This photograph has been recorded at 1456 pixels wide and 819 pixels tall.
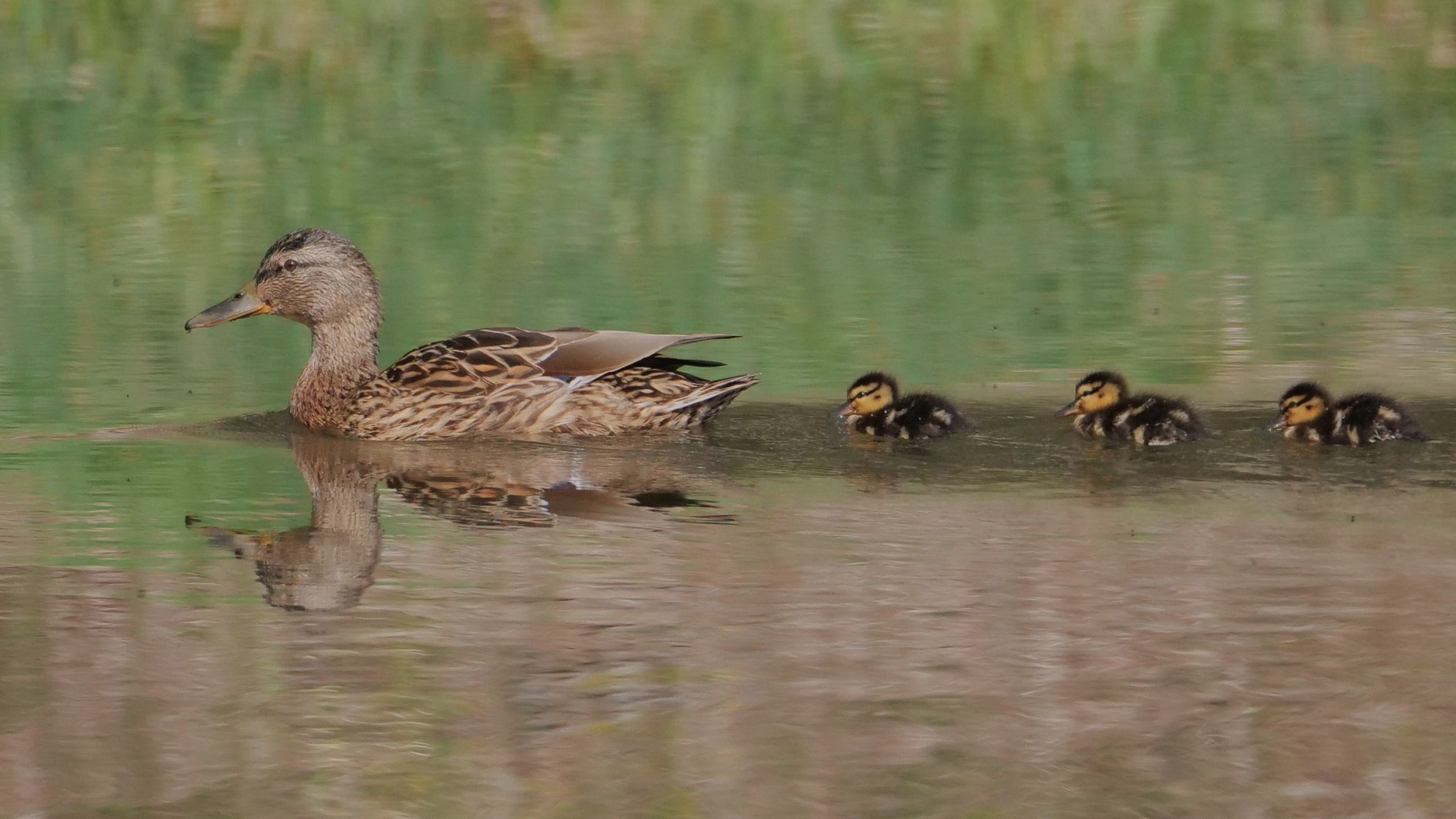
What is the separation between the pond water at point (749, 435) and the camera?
4398 millimetres

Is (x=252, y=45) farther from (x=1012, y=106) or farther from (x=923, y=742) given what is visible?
(x=923, y=742)

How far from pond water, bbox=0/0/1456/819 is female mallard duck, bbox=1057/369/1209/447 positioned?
15cm

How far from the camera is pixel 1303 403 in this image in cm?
722

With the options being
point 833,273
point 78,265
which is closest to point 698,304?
point 833,273

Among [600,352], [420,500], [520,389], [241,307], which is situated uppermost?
[241,307]

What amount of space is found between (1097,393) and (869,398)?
2.22 feet

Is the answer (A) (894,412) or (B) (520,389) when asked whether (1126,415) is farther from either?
(B) (520,389)

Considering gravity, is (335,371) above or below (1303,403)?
above

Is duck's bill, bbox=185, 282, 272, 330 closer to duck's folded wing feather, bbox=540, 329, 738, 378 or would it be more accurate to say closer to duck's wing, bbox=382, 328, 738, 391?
duck's wing, bbox=382, 328, 738, 391

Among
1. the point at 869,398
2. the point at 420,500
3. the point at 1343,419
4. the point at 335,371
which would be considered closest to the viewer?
the point at 420,500

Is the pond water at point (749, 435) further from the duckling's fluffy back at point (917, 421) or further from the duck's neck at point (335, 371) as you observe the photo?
the duck's neck at point (335, 371)

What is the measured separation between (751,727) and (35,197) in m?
7.98

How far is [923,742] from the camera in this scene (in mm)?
4375

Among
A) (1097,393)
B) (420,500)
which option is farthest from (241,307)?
(1097,393)
